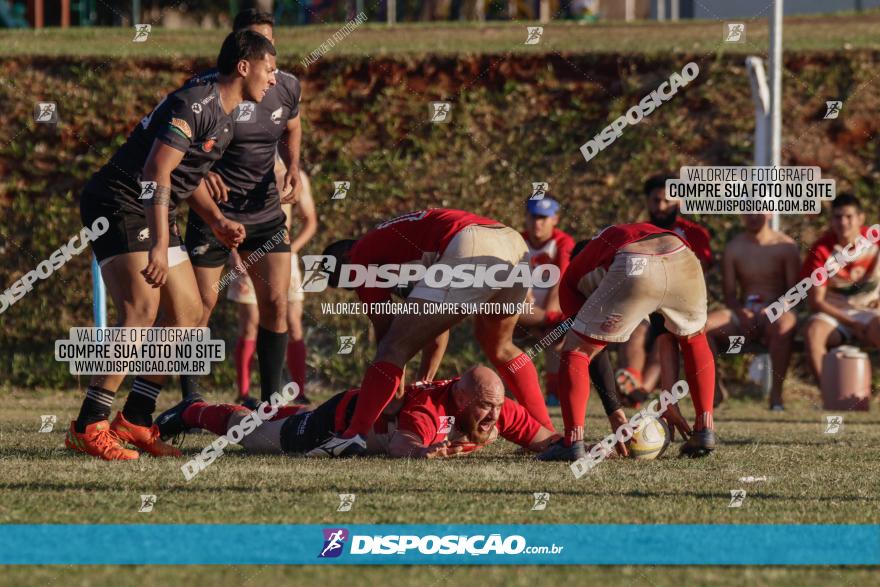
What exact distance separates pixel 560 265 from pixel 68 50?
21.0 ft

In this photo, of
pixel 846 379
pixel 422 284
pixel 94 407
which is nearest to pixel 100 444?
pixel 94 407

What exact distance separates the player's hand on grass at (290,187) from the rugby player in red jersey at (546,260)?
3190 mm

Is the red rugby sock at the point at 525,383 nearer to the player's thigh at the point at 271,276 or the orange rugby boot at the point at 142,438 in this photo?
the player's thigh at the point at 271,276

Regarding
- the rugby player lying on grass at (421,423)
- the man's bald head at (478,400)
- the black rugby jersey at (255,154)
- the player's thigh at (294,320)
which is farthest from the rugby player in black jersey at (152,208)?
the player's thigh at (294,320)

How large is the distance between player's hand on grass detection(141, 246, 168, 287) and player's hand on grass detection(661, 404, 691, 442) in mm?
3022

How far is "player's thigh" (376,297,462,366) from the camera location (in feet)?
22.8

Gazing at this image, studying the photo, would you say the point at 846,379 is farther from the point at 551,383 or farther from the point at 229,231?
the point at 229,231

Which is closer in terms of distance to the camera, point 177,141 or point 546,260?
point 177,141

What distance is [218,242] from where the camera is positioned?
8.38 m

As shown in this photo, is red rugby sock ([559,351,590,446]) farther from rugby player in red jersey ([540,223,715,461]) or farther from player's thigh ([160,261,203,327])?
player's thigh ([160,261,203,327])

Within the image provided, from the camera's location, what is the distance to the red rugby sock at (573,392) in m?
6.98

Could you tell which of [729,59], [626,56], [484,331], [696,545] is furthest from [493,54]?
[696,545]

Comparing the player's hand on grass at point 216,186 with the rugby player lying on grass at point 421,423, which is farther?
the player's hand on grass at point 216,186

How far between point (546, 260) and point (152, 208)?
17.7 ft
